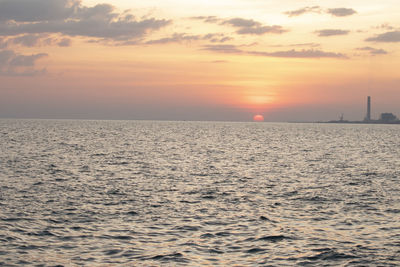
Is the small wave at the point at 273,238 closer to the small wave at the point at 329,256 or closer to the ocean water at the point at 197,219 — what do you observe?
the ocean water at the point at 197,219

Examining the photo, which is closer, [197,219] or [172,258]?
[172,258]

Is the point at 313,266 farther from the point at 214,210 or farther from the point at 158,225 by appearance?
the point at 214,210

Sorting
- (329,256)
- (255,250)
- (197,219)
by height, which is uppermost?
(197,219)

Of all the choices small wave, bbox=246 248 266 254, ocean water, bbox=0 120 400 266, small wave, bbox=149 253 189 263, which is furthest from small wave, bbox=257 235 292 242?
A: small wave, bbox=149 253 189 263

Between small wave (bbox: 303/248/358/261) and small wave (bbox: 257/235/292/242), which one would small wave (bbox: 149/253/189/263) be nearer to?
small wave (bbox: 257/235/292/242)

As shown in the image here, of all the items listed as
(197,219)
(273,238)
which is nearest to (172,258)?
(273,238)

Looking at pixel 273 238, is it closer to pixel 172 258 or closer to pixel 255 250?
pixel 255 250

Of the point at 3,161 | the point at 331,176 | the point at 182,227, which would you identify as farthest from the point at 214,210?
the point at 3,161

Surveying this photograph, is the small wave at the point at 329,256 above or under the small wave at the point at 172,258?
under

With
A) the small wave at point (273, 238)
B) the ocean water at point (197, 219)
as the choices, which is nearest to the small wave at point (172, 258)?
the ocean water at point (197, 219)

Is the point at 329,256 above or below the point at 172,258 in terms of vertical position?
below

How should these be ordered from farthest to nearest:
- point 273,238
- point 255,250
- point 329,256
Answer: point 273,238 < point 255,250 < point 329,256

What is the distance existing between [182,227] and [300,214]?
312 inches

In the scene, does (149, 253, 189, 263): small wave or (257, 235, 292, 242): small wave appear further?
(257, 235, 292, 242): small wave
